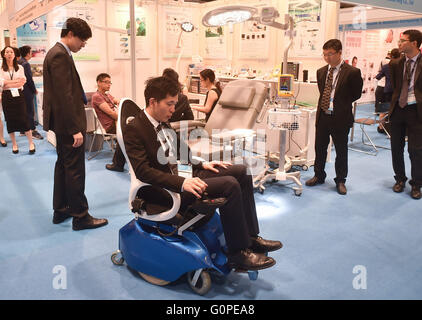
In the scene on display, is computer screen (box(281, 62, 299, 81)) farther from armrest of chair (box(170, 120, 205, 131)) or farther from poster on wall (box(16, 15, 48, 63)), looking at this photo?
poster on wall (box(16, 15, 48, 63))

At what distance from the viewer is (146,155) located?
2195mm

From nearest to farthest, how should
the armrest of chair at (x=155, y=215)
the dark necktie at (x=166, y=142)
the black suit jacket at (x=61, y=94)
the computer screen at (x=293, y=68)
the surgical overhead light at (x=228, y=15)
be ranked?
the armrest of chair at (x=155, y=215) < the dark necktie at (x=166, y=142) < the black suit jacket at (x=61, y=94) < the surgical overhead light at (x=228, y=15) < the computer screen at (x=293, y=68)

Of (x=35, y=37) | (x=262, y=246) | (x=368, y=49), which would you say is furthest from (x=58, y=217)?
(x=368, y=49)

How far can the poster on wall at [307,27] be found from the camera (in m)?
5.11

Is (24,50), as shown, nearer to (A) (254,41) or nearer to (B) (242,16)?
(A) (254,41)

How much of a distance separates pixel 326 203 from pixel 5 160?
12.8 feet

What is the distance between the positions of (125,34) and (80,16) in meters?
0.71

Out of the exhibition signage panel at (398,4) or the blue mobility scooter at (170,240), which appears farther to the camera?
the exhibition signage panel at (398,4)

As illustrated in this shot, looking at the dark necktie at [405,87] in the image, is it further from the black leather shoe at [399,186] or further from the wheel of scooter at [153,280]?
the wheel of scooter at [153,280]

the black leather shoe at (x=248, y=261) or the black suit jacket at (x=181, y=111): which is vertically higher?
the black suit jacket at (x=181, y=111)

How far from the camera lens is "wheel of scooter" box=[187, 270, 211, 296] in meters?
2.22

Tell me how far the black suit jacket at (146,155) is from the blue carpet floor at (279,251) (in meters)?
0.66

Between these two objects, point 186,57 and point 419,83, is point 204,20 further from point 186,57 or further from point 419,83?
point 186,57

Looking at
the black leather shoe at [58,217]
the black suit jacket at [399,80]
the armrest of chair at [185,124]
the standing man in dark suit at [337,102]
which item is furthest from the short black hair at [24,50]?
the black suit jacket at [399,80]
